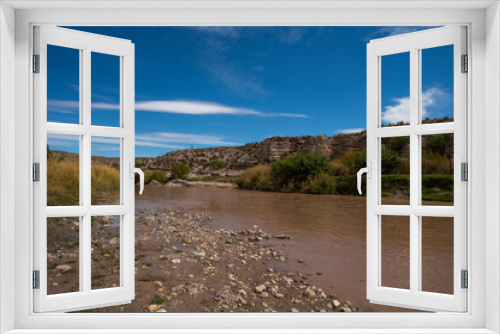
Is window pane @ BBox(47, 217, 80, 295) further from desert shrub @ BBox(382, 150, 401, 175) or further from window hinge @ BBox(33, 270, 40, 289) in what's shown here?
desert shrub @ BBox(382, 150, 401, 175)

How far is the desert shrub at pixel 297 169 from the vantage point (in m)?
5.00

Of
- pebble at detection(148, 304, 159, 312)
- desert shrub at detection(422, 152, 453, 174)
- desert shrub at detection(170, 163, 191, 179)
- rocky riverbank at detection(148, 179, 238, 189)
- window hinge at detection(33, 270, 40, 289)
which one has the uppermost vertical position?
desert shrub at detection(422, 152, 453, 174)

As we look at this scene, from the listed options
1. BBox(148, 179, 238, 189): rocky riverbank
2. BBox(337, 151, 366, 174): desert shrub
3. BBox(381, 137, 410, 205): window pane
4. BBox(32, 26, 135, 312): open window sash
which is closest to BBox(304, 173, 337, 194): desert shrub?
BBox(337, 151, 366, 174): desert shrub

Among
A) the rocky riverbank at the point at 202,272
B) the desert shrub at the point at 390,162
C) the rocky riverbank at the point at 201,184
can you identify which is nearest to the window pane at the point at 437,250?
the desert shrub at the point at 390,162

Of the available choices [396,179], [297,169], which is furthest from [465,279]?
[297,169]

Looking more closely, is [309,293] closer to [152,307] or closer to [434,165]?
[152,307]

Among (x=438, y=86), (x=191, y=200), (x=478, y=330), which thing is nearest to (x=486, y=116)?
(x=478, y=330)

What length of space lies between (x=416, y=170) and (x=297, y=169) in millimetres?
3685

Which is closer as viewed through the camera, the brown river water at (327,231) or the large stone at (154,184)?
the brown river water at (327,231)

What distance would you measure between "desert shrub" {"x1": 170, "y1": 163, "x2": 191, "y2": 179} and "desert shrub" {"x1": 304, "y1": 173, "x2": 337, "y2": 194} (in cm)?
212

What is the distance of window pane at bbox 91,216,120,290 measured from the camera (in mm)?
3098

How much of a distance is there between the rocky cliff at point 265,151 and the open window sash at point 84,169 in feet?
11.3

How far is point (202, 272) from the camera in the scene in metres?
3.44

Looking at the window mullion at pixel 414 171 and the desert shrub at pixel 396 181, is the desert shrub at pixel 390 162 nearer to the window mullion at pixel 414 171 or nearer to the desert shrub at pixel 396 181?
the desert shrub at pixel 396 181
